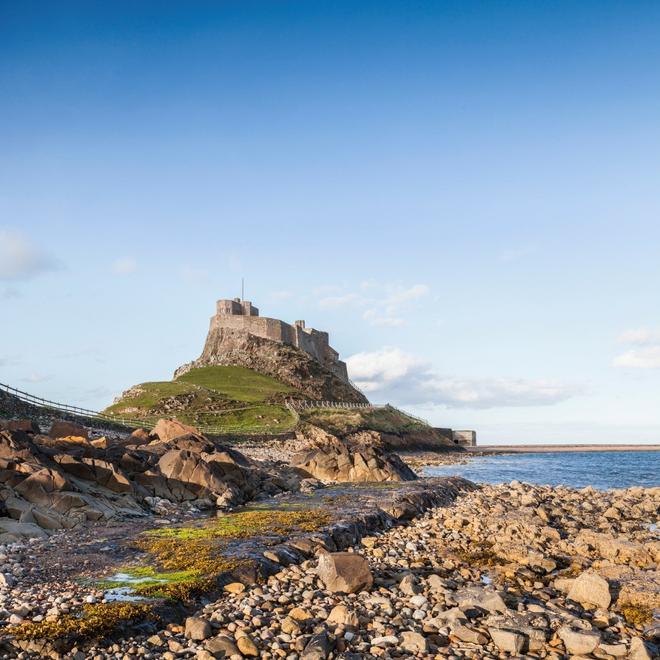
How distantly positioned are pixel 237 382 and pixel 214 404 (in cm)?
2367

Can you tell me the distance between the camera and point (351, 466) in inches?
1741

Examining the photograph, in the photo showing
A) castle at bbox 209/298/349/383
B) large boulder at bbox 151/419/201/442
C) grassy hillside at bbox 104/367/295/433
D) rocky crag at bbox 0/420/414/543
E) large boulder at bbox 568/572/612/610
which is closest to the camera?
large boulder at bbox 568/572/612/610

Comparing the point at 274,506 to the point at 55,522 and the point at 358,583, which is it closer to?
the point at 55,522

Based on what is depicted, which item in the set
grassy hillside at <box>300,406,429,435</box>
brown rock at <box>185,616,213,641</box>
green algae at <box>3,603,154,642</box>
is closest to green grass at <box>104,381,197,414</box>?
grassy hillside at <box>300,406,429,435</box>

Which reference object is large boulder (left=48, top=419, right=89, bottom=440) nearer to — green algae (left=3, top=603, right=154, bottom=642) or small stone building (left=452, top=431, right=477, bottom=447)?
green algae (left=3, top=603, right=154, bottom=642)

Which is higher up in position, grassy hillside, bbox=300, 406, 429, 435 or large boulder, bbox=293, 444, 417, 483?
grassy hillside, bbox=300, 406, 429, 435

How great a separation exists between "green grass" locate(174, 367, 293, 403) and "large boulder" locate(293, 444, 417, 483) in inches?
2379

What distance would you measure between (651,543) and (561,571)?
15.7 feet

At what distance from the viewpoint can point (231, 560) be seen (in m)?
16.0

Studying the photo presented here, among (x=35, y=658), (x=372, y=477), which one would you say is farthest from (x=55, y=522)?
(x=372, y=477)

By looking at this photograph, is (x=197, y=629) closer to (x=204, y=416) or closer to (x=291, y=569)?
(x=291, y=569)

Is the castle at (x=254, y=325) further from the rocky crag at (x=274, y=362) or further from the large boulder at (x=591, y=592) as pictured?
the large boulder at (x=591, y=592)

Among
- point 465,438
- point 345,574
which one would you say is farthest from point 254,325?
point 345,574

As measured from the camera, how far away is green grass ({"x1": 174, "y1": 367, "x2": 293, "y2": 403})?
111m
